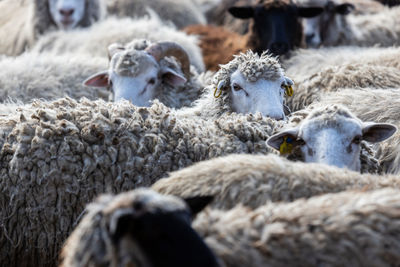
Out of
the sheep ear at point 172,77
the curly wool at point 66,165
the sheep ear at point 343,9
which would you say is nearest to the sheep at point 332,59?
the sheep ear at point 172,77

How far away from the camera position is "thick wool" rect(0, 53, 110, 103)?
6000mm

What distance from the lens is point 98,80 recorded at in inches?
239

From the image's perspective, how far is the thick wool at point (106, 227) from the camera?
2.15m

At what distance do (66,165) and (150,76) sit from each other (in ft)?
7.32

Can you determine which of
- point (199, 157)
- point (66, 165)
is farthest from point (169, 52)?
point (66, 165)

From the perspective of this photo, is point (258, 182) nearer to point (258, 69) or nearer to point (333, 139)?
point (333, 139)

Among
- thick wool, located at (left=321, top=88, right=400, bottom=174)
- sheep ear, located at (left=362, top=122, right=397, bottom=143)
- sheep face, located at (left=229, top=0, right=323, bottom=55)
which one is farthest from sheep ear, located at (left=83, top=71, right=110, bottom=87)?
sheep ear, located at (left=362, top=122, right=397, bottom=143)

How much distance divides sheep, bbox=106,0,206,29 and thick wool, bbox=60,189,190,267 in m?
7.68

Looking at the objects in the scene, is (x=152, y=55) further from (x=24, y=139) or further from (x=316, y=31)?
(x=316, y=31)

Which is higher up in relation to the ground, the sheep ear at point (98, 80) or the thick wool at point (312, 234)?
the thick wool at point (312, 234)

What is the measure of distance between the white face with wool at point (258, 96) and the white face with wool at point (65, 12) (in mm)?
4723

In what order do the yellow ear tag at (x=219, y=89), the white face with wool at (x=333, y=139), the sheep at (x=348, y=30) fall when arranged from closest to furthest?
the white face with wool at (x=333, y=139)
the yellow ear tag at (x=219, y=89)
the sheep at (x=348, y=30)

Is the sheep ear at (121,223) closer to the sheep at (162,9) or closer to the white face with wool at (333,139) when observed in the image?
the white face with wool at (333,139)

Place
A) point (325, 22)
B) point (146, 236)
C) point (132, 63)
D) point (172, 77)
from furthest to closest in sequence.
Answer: point (325, 22)
point (172, 77)
point (132, 63)
point (146, 236)
